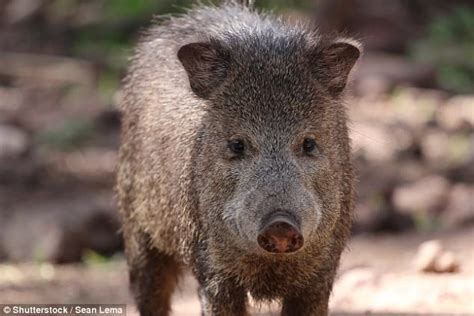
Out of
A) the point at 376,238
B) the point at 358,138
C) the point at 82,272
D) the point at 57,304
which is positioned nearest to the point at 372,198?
the point at 376,238

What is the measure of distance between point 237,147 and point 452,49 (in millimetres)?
8556

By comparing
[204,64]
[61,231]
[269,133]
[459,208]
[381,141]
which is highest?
[204,64]

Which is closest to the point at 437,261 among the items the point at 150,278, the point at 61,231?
the point at 150,278

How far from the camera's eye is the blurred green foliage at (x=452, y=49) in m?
11.8

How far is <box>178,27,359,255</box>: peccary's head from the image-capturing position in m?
4.14

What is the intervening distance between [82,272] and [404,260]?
2.22m

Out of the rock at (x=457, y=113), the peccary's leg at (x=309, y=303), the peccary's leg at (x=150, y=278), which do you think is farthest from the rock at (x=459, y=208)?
the peccary's leg at (x=309, y=303)

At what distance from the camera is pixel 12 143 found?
10.1m

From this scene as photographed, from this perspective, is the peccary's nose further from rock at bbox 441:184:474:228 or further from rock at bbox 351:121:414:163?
rock at bbox 351:121:414:163

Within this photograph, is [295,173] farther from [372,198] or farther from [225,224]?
[372,198]

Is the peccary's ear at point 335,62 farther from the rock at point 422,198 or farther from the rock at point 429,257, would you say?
the rock at point 422,198

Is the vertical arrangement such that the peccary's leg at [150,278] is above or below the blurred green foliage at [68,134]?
above

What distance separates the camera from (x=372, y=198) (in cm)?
873

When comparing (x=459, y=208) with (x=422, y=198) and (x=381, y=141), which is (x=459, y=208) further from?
(x=381, y=141)
